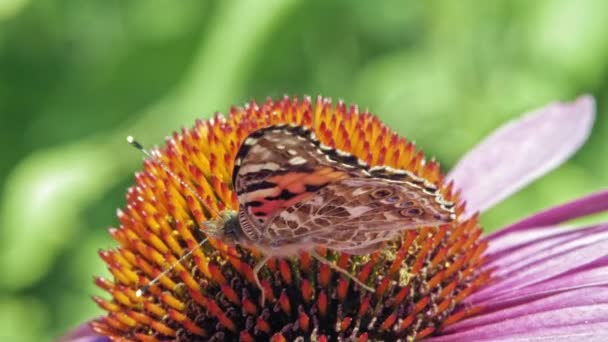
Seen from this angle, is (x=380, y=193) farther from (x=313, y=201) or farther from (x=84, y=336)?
(x=84, y=336)

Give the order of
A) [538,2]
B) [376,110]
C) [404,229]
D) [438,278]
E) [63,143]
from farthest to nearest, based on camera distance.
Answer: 1. [63,143]
2. [376,110]
3. [538,2]
4. [438,278]
5. [404,229]

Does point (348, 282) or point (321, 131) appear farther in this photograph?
point (321, 131)

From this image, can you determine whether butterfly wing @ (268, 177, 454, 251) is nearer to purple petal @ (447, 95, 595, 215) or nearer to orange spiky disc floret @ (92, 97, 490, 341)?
orange spiky disc floret @ (92, 97, 490, 341)

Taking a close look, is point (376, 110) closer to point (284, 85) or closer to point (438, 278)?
point (284, 85)

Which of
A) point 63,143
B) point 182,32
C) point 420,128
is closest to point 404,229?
point 420,128

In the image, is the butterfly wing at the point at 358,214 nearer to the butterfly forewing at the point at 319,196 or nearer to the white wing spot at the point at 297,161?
the butterfly forewing at the point at 319,196

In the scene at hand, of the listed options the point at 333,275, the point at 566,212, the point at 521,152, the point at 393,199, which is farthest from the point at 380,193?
the point at 521,152

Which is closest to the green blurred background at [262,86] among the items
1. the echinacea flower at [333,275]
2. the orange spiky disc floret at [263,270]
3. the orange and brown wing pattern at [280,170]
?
the echinacea flower at [333,275]
